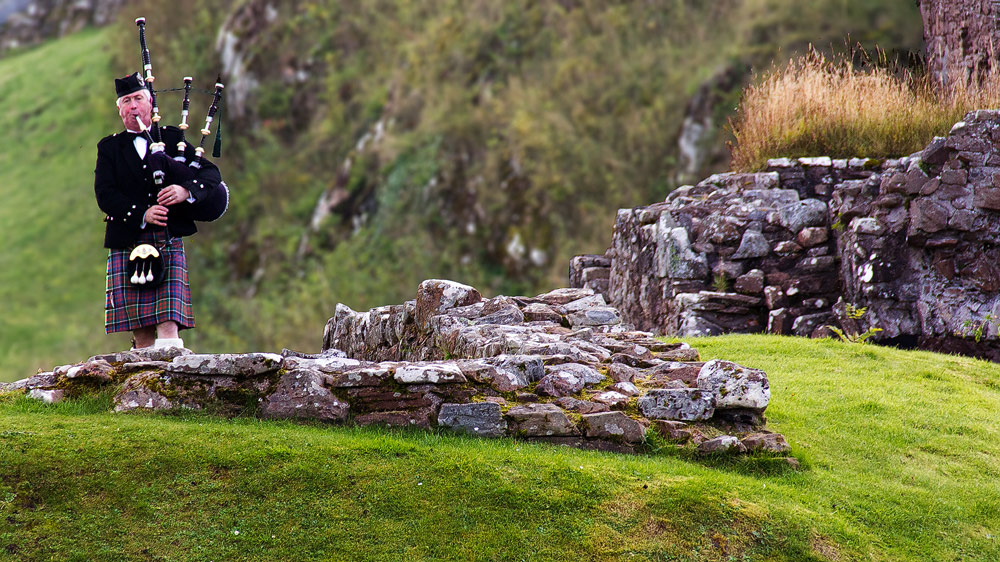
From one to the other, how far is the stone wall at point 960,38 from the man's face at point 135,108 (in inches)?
465

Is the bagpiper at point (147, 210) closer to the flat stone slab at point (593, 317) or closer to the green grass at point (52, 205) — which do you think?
the flat stone slab at point (593, 317)

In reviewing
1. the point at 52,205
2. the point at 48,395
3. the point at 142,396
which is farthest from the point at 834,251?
the point at 52,205

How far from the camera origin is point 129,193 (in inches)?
384

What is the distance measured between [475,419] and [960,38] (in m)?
12.0

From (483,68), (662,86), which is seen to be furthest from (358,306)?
(662,86)

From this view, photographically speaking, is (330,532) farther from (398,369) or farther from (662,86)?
(662,86)

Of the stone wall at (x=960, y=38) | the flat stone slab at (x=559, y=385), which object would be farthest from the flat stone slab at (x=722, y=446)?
the stone wall at (x=960, y=38)

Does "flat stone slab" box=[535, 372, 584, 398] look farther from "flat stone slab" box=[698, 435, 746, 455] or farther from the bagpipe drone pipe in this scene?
the bagpipe drone pipe

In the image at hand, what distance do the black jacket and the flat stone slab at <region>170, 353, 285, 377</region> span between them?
76.9 inches

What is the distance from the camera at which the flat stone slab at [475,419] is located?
26.8 feet

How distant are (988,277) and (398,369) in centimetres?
836

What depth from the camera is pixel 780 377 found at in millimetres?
10586

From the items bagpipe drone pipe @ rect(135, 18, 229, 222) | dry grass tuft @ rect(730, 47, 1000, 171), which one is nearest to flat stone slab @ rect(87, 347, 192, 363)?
bagpipe drone pipe @ rect(135, 18, 229, 222)

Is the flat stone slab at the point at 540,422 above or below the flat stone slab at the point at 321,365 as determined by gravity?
below
